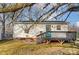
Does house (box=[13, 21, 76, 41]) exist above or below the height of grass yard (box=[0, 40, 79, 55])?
above

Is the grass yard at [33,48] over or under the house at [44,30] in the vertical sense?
under

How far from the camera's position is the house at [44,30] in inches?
98.6

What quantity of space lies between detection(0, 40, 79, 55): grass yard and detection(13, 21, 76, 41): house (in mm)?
67

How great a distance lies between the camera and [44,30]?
2.52m

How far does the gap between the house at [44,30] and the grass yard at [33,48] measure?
0.07 meters

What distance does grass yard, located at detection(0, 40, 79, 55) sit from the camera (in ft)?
8.19

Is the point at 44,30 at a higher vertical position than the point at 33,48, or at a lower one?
higher

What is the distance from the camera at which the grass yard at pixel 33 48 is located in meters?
2.50

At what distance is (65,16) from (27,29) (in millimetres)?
373

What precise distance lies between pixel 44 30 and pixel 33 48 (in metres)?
0.20

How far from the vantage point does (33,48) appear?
8.22ft

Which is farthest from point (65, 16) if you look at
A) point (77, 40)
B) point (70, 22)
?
point (77, 40)

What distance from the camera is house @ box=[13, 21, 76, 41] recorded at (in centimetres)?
250
